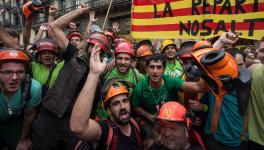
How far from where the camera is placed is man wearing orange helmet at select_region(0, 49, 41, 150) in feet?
10.5

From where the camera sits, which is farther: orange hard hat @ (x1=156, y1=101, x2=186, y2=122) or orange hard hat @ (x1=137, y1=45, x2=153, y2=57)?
orange hard hat @ (x1=137, y1=45, x2=153, y2=57)

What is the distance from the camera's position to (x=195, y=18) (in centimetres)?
452

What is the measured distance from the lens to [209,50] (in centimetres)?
259

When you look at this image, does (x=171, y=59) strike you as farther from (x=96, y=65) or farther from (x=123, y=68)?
(x=96, y=65)

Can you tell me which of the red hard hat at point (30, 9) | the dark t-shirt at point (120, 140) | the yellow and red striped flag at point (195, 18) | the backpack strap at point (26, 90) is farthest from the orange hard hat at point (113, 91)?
the red hard hat at point (30, 9)

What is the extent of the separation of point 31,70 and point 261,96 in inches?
118

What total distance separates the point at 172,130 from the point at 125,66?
180 cm

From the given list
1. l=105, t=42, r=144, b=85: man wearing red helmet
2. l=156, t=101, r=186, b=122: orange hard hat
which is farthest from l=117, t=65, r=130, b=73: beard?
l=156, t=101, r=186, b=122: orange hard hat

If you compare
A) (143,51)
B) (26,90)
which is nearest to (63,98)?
(26,90)

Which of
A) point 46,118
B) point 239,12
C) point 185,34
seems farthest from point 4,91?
point 239,12

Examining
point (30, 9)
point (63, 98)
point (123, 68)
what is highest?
point (30, 9)

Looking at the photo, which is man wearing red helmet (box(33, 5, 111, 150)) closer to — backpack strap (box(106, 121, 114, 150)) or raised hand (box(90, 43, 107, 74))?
raised hand (box(90, 43, 107, 74))

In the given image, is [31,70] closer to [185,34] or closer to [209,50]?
[185,34]

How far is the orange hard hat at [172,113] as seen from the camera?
8.83 feet
